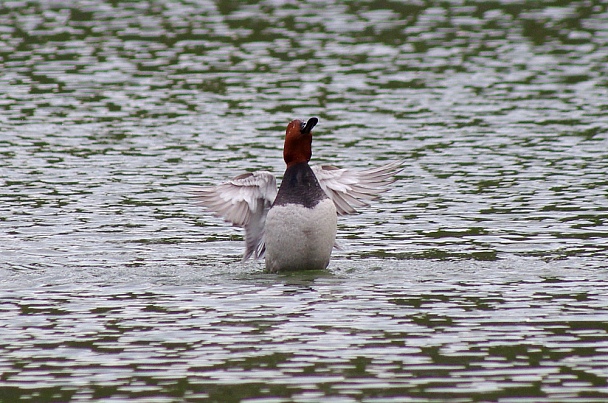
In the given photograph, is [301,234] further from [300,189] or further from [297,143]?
[297,143]

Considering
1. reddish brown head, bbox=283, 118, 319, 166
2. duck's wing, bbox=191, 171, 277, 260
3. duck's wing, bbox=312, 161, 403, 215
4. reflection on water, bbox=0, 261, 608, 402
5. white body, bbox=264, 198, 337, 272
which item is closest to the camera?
reflection on water, bbox=0, 261, 608, 402

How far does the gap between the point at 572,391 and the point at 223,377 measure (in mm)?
2610

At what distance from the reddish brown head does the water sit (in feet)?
4.26

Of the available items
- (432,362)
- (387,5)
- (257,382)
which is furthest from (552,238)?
(387,5)

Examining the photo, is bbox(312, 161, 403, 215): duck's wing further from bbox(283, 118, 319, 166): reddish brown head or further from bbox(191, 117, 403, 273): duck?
bbox(283, 118, 319, 166): reddish brown head

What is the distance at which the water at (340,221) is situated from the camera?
10.1 metres

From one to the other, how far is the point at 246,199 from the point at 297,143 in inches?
41.0

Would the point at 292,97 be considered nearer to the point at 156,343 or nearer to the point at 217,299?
the point at 217,299

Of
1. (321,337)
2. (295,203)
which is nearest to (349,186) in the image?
(295,203)

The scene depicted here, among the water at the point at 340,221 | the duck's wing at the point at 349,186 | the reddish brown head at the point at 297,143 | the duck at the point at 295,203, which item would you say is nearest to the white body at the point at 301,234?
the duck at the point at 295,203

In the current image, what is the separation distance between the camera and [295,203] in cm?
1373

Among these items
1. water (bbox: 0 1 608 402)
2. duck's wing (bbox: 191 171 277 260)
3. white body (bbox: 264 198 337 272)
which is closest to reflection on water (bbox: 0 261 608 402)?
water (bbox: 0 1 608 402)

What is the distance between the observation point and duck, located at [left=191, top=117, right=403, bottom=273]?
1373 centimetres

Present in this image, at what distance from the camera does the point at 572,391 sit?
927 cm
